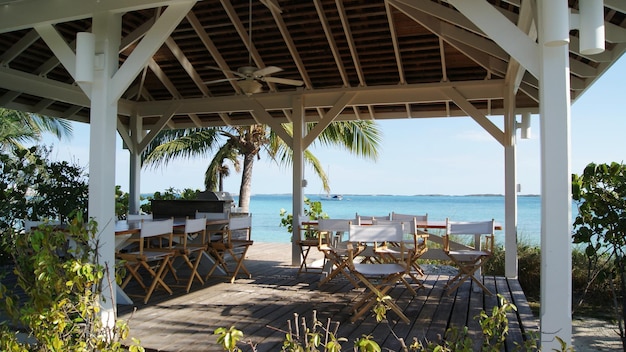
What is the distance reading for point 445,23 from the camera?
22.1ft

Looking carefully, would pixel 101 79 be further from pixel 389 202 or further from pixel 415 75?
→ pixel 389 202

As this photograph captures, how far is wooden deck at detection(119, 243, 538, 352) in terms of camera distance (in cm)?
410

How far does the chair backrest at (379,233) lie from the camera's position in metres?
5.01

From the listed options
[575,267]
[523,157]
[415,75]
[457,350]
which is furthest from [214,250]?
[523,157]

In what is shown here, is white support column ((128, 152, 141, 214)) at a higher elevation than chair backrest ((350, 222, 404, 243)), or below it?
higher

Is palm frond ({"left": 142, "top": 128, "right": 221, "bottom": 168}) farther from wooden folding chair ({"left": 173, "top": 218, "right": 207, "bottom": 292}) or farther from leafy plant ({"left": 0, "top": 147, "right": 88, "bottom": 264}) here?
wooden folding chair ({"left": 173, "top": 218, "right": 207, "bottom": 292})

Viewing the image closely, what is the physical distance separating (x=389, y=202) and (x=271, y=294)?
45.0m

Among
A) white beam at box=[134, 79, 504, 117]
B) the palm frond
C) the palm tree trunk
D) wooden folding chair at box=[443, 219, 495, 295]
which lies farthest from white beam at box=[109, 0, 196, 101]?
the palm frond

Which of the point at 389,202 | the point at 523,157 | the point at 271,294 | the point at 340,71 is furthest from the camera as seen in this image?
the point at 389,202

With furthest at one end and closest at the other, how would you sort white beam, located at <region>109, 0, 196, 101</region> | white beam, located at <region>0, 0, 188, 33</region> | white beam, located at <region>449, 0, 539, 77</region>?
white beam, located at <region>0, 0, 188, 33</region> → white beam, located at <region>109, 0, 196, 101</region> → white beam, located at <region>449, 0, 539, 77</region>

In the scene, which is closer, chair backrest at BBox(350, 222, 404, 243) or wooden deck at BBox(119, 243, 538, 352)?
wooden deck at BBox(119, 243, 538, 352)

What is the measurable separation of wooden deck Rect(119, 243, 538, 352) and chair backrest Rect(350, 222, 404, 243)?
0.71 m

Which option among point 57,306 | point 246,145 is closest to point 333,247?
point 57,306

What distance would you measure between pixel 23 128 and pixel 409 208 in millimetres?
31439
